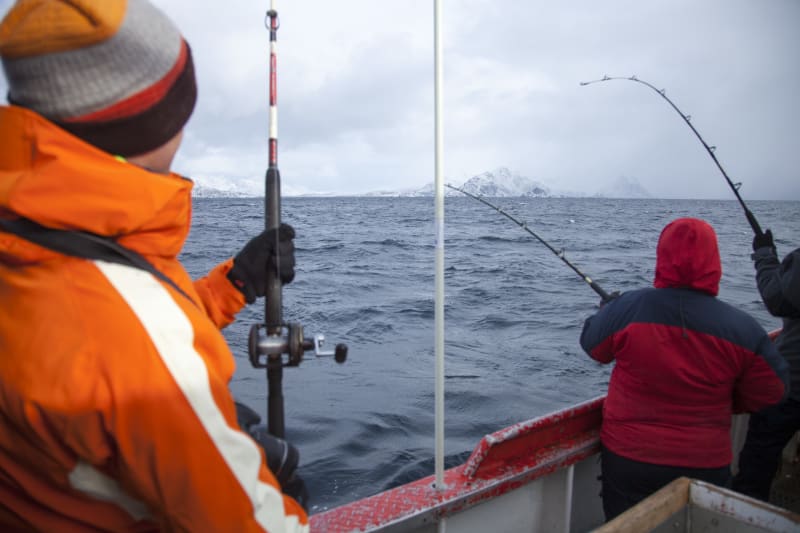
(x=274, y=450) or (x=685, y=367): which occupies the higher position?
(x=274, y=450)

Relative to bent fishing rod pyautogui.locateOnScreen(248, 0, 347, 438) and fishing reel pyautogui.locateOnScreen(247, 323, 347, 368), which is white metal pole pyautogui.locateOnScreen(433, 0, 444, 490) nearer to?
bent fishing rod pyautogui.locateOnScreen(248, 0, 347, 438)

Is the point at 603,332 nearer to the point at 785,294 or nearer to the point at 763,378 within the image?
the point at 763,378

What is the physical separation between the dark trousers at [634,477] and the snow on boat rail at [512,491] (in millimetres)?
248

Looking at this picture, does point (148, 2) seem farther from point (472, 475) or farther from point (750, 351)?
point (750, 351)

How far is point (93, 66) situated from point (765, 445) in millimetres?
3894

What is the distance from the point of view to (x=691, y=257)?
2707mm

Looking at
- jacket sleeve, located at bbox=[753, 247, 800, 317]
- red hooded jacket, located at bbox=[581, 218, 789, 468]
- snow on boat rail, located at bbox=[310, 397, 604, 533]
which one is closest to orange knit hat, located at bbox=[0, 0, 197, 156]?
snow on boat rail, located at bbox=[310, 397, 604, 533]

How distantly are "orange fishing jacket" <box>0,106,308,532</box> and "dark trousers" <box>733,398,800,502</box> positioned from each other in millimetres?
3332

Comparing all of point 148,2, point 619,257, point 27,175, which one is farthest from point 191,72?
point 619,257

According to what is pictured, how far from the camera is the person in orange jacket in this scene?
97cm

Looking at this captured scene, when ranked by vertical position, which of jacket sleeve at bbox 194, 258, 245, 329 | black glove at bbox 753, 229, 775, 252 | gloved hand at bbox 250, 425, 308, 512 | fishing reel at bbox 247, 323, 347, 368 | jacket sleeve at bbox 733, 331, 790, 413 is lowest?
jacket sleeve at bbox 733, 331, 790, 413

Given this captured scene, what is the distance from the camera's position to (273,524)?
116cm

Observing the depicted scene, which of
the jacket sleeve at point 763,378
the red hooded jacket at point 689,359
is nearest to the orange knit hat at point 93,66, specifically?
the red hooded jacket at point 689,359

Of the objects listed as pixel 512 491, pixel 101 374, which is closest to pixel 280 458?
pixel 101 374
